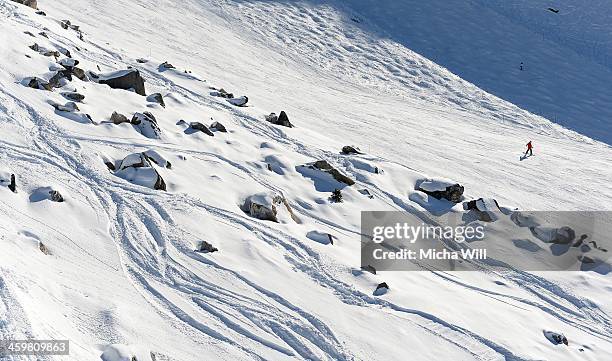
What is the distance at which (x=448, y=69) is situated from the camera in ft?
122

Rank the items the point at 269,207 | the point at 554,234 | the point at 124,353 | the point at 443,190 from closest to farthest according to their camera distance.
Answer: the point at 124,353, the point at 269,207, the point at 554,234, the point at 443,190

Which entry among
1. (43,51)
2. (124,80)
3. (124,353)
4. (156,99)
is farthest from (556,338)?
(43,51)

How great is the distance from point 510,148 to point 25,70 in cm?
1803

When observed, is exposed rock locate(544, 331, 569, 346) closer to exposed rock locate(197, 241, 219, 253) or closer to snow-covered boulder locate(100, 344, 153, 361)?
exposed rock locate(197, 241, 219, 253)

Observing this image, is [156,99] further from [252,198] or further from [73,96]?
[252,198]

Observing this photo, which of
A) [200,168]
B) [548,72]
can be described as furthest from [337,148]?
[548,72]

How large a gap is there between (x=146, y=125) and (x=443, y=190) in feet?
26.9

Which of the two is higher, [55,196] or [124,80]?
[124,80]

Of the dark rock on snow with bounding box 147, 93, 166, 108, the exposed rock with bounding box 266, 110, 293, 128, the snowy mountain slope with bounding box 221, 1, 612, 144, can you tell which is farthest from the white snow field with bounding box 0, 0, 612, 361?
the snowy mountain slope with bounding box 221, 1, 612, 144

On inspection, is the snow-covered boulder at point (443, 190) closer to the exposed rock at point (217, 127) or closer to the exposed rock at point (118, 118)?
the exposed rock at point (217, 127)

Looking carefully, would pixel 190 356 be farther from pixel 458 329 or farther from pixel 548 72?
pixel 548 72

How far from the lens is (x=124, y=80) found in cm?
1856

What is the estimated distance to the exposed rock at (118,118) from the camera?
15590 mm

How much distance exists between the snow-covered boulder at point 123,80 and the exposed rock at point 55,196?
7817mm
